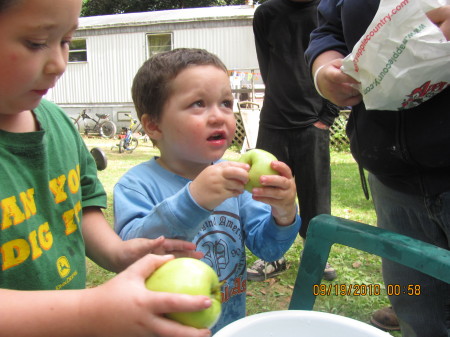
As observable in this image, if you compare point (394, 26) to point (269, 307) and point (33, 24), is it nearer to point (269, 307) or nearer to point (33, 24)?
point (33, 24)

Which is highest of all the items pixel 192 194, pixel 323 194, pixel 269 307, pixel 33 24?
pixel 33 24

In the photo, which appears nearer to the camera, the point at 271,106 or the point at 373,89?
the point at 373,89

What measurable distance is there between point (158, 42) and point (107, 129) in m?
4.08

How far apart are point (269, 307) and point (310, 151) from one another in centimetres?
107

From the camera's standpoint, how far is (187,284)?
0.72 m

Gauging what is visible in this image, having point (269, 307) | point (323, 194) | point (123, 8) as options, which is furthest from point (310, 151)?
point (123, 8)

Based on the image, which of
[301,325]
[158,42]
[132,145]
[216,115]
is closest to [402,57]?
[216,115]

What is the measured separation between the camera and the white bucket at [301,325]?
0.93m

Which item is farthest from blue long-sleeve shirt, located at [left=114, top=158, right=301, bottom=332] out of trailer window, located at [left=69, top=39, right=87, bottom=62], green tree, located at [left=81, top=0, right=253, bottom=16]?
green tree, located at [left=81, top=0, right=253, bottom=16]

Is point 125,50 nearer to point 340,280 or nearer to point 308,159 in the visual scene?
point 308,159

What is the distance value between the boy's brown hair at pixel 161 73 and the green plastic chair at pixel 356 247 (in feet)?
2.10

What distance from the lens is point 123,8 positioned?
29.1 m

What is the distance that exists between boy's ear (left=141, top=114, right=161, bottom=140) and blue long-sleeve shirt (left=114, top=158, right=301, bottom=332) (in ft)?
0.30
